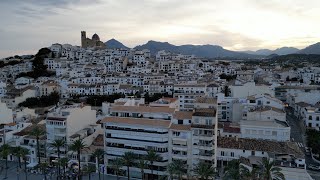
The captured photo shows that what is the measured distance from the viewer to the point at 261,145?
4441 centimetres

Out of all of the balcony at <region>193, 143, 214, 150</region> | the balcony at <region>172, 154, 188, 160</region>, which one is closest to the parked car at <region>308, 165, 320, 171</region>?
the balcony at <region>193, 143, 214, 150</region>

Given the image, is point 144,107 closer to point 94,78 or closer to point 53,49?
point 94,78

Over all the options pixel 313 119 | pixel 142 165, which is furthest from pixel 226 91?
pixel 142 165

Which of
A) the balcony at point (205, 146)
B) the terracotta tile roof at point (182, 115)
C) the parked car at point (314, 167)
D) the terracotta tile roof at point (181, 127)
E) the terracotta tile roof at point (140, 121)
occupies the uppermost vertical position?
the terracotta tile roof at point (182, 115)

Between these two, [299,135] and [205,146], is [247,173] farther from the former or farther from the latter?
[299,135]

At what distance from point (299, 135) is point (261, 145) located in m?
18.6

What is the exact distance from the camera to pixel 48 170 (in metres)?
47.1

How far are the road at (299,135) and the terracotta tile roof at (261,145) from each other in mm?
3246

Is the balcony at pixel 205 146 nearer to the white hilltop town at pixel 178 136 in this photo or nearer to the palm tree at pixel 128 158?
the white hilltop town at pixel 178 136

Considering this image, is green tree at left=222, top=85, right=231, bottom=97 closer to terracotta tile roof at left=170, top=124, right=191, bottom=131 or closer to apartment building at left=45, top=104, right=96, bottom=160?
terracotta tile roof at left=170, top=124, right=191, bottom=131

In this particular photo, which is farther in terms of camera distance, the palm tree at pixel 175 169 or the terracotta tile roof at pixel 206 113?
the terracotta tile roof at pixel 206 113

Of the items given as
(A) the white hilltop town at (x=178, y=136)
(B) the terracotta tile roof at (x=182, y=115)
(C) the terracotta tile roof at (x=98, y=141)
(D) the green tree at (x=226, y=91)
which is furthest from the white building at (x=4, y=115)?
(D) the green tree at (x=226, y=91)

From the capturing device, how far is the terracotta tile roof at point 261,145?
141 ft

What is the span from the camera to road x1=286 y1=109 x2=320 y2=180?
42994mm
